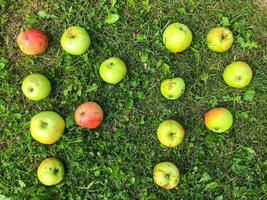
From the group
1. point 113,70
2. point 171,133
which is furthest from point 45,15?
point 171,133

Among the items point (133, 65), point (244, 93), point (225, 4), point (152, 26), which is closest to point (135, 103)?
point (133, 65)

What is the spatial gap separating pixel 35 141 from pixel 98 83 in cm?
92

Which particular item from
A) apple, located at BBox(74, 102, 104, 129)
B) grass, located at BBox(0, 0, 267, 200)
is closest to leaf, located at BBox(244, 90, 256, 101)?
grass, located at BBox(0, 0, 267, 200)

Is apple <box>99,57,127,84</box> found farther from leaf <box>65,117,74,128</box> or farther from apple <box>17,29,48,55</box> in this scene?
apple <box>17,29,48,55</box>

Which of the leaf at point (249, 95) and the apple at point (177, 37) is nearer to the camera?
the apple at point (177, 37)

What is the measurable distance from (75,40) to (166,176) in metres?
1.71

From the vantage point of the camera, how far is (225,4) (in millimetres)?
4961

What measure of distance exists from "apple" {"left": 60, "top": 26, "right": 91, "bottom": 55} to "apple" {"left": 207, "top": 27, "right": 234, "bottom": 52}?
1344 mm

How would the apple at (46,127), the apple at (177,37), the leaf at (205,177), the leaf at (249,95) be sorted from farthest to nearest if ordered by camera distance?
the leaf at (249,95) < the leaf at (205,177) < the apple at (177,37) < the apple at (46,127)

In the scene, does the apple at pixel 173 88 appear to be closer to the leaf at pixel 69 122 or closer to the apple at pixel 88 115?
the apple at pixel 88 115

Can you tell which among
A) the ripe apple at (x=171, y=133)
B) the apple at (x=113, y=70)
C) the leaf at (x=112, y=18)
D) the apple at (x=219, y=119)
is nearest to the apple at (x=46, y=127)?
the apple at (x=113, y=70)

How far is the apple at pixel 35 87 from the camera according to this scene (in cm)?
461

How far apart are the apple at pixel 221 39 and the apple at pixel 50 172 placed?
6.85 ft

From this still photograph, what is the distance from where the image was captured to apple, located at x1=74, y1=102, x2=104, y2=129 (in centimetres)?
458
